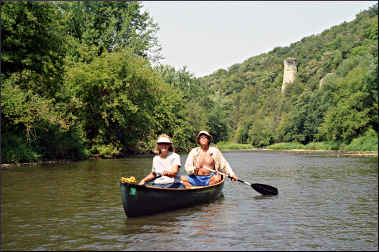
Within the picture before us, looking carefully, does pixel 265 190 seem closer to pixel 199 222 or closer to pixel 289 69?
pixel 199 222

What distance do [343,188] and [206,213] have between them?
612 centimetres

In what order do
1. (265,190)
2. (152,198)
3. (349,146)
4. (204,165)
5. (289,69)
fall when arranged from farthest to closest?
(289,69)
(349,146)
(265,190)
(204,165)
(152,198)

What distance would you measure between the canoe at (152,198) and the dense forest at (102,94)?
11.9 meters

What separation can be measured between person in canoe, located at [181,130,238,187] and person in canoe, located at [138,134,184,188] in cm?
171

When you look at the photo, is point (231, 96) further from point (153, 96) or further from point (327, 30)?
point (153, 96)

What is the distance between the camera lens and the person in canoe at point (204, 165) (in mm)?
11508

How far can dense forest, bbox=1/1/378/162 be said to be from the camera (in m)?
20.5

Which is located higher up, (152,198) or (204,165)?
(204,165)

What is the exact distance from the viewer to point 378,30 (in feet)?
218

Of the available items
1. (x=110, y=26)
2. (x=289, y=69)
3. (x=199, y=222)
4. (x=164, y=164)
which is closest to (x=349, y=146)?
(x=110, y=26)

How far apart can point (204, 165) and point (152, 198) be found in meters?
2.95

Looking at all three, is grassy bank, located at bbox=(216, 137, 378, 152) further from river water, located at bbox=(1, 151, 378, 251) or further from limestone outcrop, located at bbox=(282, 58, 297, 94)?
limestone outcrop, located at bbox=(282, 58, 297, 94)

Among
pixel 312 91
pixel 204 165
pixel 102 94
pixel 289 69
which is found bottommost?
pixel 204 165

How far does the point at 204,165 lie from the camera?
38.7 feet
